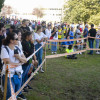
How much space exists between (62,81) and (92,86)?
1061 millimetres

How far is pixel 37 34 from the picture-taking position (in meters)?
6.79

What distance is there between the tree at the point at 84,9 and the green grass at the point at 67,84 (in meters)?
28.2

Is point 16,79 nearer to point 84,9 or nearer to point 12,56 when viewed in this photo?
point 12,56

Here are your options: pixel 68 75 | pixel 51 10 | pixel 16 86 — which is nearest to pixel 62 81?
pixel 68 75

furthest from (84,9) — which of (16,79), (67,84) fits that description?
(16,79)

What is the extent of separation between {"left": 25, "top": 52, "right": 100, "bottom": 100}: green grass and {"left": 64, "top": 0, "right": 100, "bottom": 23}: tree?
92.6 feet

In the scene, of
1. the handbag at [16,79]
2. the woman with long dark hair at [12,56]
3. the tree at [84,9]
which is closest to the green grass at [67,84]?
the handbag at [16,79]

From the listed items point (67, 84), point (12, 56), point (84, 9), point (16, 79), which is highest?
point (84, 9)

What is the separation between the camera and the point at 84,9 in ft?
113

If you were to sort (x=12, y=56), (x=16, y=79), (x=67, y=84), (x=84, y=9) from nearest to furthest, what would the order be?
(x=12, y=56)
(x=16, y=79)
(x=67, y=84)
(x=84, y=9)

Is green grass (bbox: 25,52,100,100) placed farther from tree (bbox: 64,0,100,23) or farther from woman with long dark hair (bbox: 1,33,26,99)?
tree (bbox: 64,0,100,23)

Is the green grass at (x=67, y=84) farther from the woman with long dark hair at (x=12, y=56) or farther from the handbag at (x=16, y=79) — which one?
the woman with long dark hair at (x=12, y=56)

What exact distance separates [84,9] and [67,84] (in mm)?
30623

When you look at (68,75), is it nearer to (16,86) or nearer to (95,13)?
(16,86)
